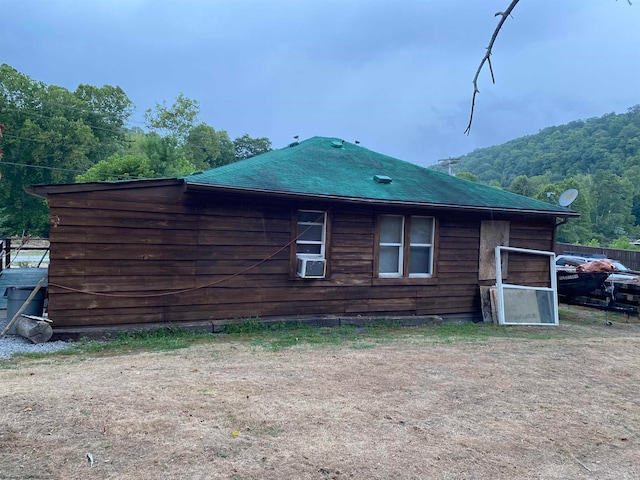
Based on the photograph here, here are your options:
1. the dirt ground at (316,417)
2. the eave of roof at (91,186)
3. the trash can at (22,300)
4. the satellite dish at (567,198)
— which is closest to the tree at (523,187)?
the satellite dish at (567,198)

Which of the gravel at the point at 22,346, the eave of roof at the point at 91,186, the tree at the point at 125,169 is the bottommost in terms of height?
the gravel at the point at 22,346

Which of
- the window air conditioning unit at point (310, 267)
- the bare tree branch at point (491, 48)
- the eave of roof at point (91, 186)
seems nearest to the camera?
the bare tree branch at point (491, 48)

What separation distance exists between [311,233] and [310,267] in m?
0.72

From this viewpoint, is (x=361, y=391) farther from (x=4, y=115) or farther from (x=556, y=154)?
(x=556, y=154)

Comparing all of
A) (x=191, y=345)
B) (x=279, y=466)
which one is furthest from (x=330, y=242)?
(x=279, y=466)

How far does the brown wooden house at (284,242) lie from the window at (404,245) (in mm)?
23

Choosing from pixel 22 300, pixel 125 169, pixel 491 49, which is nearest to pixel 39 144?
pixel 125 169

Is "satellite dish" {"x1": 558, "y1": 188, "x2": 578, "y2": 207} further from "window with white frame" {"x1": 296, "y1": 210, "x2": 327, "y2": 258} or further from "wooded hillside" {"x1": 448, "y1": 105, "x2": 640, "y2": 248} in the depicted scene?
"wooded hillside" {"x1": 448, "y1": 105, "x2": 640, "y2": 248}

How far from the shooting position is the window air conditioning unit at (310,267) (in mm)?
8602

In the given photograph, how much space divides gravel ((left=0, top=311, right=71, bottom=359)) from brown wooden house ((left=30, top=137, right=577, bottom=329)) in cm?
47

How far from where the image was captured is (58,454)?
3.11m

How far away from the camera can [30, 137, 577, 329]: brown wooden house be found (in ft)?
24.1

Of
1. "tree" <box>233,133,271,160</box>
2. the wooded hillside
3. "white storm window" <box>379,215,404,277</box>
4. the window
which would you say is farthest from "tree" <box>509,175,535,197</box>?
"white storm window" <box>379,215,404,277</box>

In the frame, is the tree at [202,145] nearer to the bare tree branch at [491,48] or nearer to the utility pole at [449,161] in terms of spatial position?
the utility pole at [449,161]
